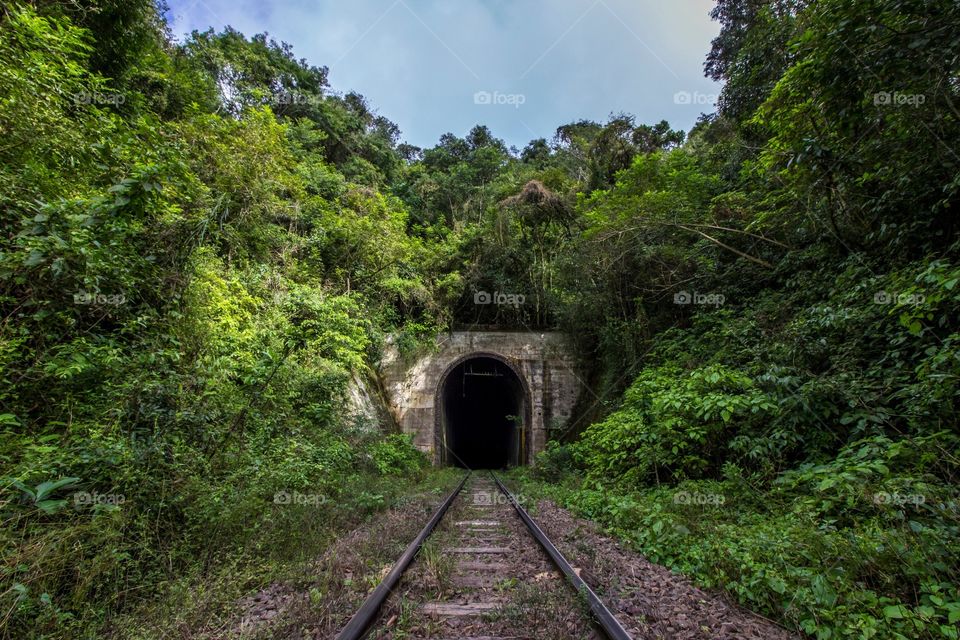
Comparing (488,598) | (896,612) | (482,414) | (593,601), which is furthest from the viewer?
(482,414)

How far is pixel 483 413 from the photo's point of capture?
24297 mm

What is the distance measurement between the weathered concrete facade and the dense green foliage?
11.1ft

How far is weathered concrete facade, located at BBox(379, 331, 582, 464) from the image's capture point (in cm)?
1352

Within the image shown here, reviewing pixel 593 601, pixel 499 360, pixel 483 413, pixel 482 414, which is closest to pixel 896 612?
pixel 593 601

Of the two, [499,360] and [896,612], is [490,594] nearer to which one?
[896,612]

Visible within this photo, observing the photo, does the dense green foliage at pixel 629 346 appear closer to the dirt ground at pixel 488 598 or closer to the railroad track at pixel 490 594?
the dirt ground at pixel 488 598

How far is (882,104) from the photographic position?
4.49m

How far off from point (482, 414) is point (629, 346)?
1579cm

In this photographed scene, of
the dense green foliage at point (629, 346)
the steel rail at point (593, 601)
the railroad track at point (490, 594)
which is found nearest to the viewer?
the steel rail at point (593, 601)

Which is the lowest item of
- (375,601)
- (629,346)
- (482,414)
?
(482,414)

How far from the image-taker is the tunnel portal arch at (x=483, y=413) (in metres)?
14.1

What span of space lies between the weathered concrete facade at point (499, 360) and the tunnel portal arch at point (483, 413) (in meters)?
0.07

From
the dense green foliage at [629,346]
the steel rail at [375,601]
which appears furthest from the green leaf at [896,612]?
the steel rail at [375,601]

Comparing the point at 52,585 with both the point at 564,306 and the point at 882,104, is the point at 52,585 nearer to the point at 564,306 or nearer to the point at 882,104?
the point at 882,104
